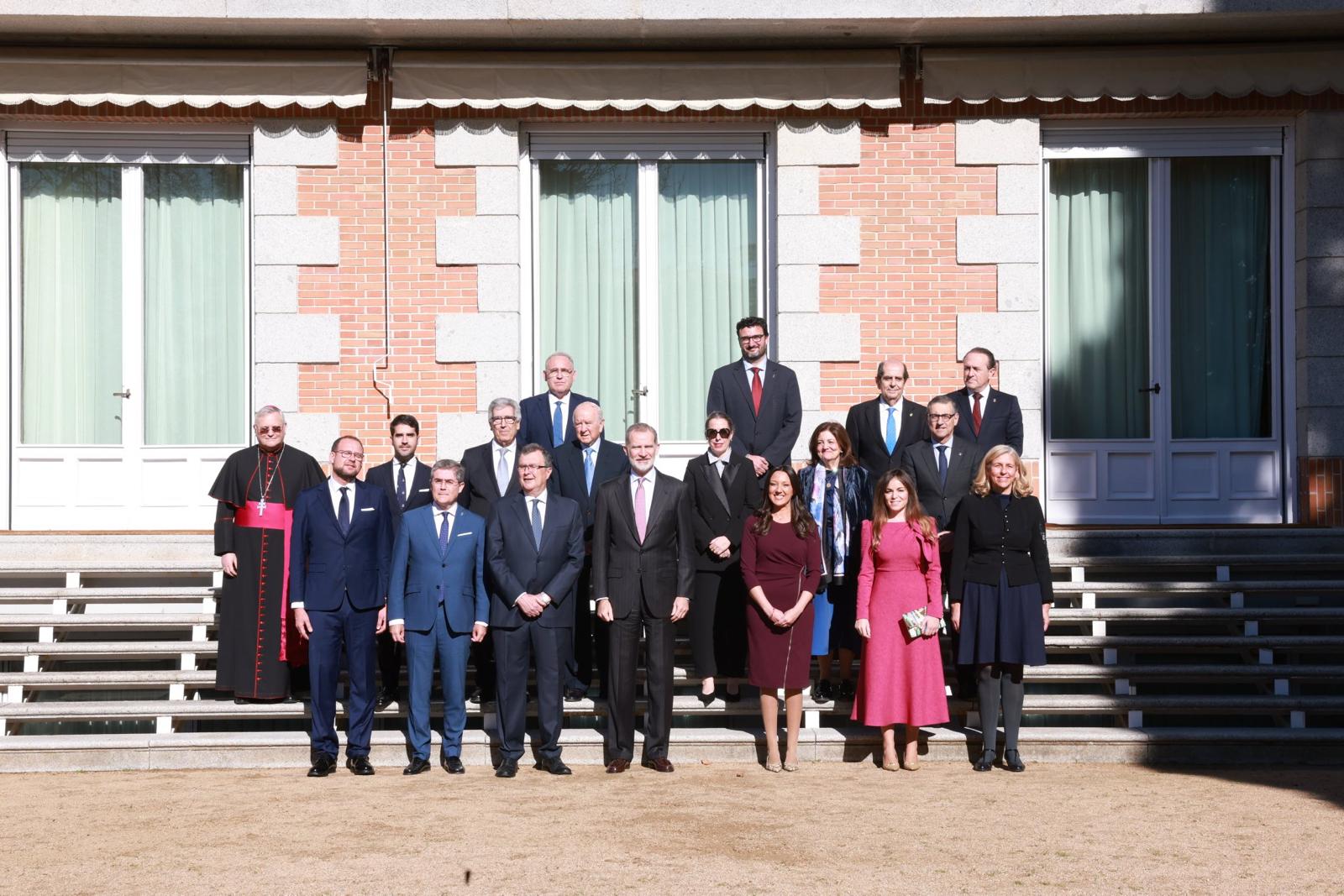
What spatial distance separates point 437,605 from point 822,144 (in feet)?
16.4

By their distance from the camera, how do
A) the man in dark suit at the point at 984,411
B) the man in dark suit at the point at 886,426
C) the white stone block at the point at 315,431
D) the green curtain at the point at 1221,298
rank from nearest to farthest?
the man in dark suit at the point at 886,426 → the man in dark suit at the point at 984,411 → the white stone block at the point at 315,431 → the green curtain at the point at 1221,298

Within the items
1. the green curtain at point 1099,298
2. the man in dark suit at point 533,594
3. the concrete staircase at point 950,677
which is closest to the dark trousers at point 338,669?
the concrete staircase at point 950,677

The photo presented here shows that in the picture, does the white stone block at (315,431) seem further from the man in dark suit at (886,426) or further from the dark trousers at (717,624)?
the man in dark suit at (886,426)

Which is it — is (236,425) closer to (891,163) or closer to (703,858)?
(891,163)

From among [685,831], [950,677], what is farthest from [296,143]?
[685,831]

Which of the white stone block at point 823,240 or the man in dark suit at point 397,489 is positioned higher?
the white stone block at point 823,240

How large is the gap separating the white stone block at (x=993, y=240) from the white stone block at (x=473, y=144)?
350cm

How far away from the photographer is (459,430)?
38.4 ft

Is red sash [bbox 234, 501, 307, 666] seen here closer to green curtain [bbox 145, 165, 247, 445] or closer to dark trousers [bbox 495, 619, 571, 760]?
dark trousers [bbox 495, 619, 571, 760]

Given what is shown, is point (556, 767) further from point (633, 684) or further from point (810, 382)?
point (810, 382)

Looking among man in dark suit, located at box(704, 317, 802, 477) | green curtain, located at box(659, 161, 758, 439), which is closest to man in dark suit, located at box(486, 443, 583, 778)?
man in dark suit, located at box(704, 317, 802, 477)

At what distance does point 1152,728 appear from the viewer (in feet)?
31.7

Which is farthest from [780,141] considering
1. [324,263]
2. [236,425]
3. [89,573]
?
[89,573]

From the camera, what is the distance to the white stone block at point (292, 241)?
1166 centimetres
